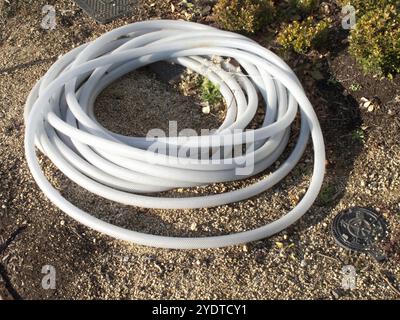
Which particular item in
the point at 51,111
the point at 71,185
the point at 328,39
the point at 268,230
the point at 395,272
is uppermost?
the point at 328,39

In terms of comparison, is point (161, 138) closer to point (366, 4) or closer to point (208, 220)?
point (208, 220)

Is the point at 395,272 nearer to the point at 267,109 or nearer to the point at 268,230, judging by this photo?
the point at 268,230

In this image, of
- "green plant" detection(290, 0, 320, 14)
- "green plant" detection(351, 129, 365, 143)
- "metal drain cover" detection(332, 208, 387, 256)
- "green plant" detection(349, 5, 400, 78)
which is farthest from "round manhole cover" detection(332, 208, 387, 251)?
"green plant" detection(290, 0, 320, 14)

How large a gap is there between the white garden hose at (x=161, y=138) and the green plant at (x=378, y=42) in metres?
0.67

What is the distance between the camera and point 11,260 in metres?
3.91

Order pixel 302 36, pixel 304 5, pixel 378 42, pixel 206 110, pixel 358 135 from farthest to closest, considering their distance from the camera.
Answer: pixel 304 5 → pixel 302 36 → pixel 206 110 → pixel 378 42 → pixel 358 135

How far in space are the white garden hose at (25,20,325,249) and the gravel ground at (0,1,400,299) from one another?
0.14m

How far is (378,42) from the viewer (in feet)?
15.2

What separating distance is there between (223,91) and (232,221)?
1.09 m

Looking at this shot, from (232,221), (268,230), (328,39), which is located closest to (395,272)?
(268,230)

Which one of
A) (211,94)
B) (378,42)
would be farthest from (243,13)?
(378,42)

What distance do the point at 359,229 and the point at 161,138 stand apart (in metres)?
1.48

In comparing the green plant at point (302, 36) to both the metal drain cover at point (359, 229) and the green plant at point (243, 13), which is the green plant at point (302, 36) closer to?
the green plant at point (243, 13)

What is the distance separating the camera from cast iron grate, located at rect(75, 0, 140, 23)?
5555mm
